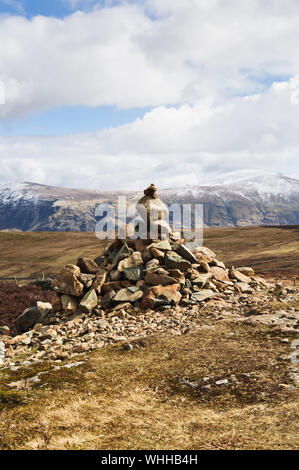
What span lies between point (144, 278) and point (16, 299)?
11160 mm

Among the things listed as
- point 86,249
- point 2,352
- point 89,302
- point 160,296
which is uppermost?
point 160,296

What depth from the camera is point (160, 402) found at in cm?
895

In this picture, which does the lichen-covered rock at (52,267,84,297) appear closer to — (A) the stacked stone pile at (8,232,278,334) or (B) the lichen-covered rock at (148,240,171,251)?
(A) the stacked stone pile at (8,232,278,334)

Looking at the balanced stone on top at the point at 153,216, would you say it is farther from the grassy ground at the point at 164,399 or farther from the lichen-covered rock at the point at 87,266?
the grassy ground at the point at 164,399

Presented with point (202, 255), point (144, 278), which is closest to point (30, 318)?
point (144, 278)

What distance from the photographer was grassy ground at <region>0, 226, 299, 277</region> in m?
87.1

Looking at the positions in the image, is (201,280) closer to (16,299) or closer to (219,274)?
(219,274)

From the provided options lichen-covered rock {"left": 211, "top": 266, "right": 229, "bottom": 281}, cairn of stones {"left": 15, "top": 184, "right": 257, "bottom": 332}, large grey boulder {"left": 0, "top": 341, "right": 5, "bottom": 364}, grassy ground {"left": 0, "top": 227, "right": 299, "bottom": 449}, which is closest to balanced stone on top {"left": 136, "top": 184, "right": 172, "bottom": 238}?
cairn of stones {"left": 15, "top": 184, "right": 257, "bottom": 332}

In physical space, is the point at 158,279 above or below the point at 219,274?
above

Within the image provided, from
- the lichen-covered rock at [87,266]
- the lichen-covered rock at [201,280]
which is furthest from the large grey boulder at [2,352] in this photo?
the lichen-covered rock at [201,280]

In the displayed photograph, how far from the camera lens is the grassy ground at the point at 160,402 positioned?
269 inches

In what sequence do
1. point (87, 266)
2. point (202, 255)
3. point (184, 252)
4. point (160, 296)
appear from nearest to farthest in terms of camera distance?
point (160, 296)
point (184, 252)
point (87, 266)
point (202, 255)

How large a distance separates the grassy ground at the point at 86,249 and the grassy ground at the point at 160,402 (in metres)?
60.7

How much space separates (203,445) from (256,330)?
26.8 feet
